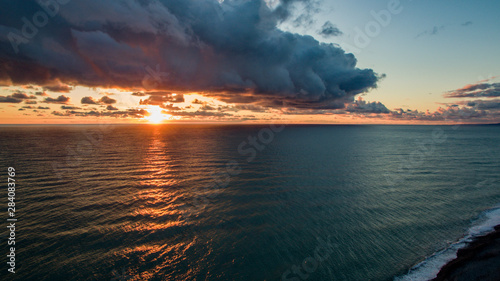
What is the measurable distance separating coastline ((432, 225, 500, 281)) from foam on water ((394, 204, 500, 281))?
0.43 m

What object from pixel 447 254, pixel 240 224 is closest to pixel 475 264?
pixel 447 254

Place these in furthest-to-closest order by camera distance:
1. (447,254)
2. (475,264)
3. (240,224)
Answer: (240,224)
(447,254)
(475,264)

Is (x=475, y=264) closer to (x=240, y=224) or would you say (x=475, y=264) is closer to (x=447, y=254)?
(x=447, y=254)

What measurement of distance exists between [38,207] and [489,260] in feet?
161

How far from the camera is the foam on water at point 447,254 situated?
17712 mm

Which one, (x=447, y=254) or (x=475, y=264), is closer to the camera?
(x=475, y=264)

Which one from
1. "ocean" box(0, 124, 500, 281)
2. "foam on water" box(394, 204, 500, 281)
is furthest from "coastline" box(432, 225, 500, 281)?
"ocean" box(0, 124, 500, 281)

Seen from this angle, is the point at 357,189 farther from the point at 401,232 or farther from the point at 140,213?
the point at 140,213

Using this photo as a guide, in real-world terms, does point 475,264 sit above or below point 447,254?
above

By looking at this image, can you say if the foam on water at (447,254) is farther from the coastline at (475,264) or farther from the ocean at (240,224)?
the coastline at (475,264)

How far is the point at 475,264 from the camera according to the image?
17.7 metres

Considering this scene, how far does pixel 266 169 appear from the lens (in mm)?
52562

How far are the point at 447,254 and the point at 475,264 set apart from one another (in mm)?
2619

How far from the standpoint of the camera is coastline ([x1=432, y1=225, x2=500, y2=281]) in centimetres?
1633
